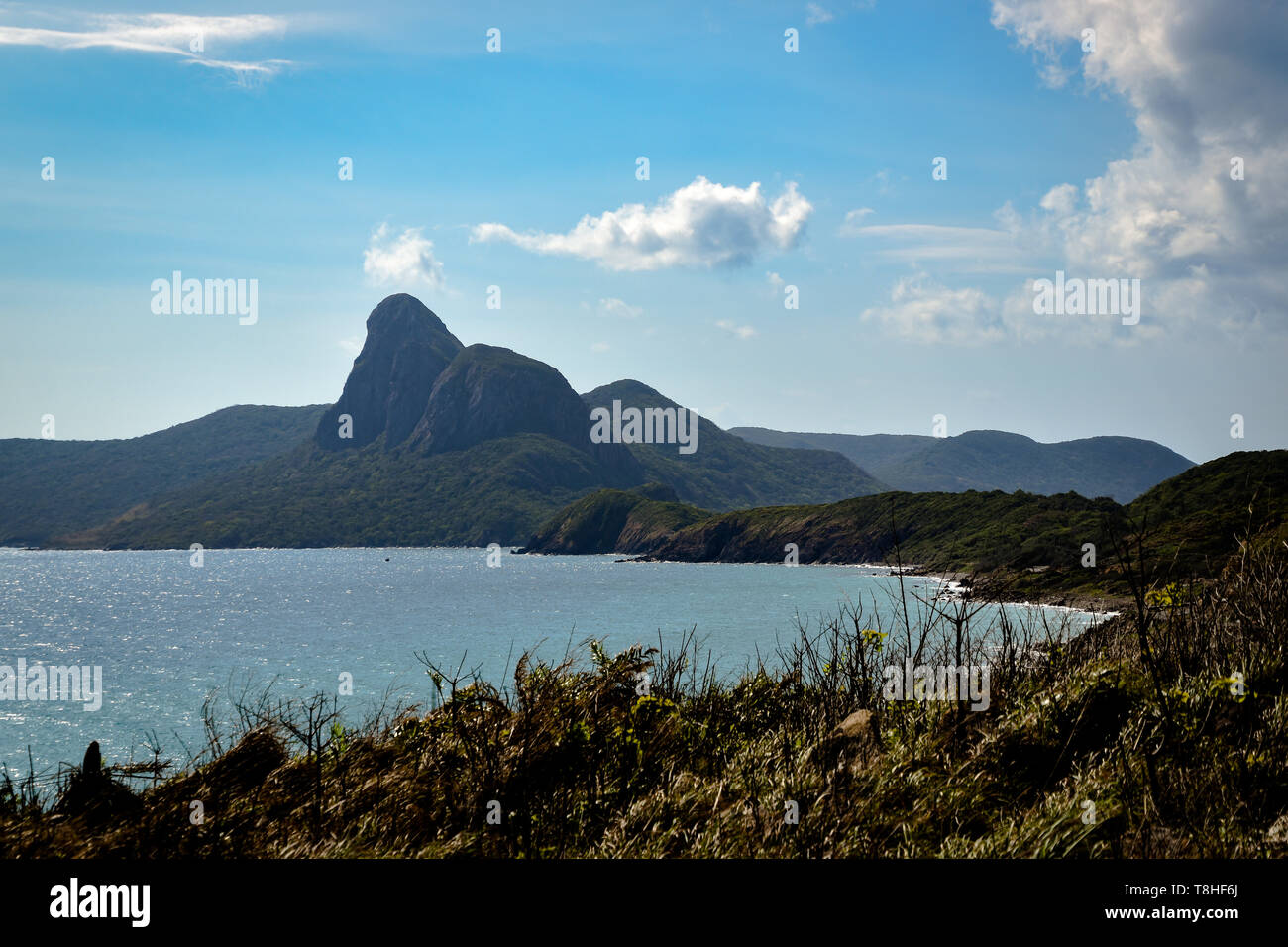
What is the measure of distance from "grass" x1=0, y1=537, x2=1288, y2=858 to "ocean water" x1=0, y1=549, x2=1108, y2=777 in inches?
89.2

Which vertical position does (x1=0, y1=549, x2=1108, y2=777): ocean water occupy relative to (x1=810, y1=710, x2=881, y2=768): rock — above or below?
below

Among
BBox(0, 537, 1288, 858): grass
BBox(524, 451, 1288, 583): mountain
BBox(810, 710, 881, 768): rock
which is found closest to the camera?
BBox(0, 537, 1288, 858): grass

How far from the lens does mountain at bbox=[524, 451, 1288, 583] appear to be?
2345 inches

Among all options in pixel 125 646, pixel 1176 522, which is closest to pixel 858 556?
pixel 1176 522

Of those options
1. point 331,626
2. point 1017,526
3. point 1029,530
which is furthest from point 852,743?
point 1017,526

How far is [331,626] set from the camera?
8906 cm

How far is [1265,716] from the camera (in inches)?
321

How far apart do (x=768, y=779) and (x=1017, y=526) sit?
11830 cm
